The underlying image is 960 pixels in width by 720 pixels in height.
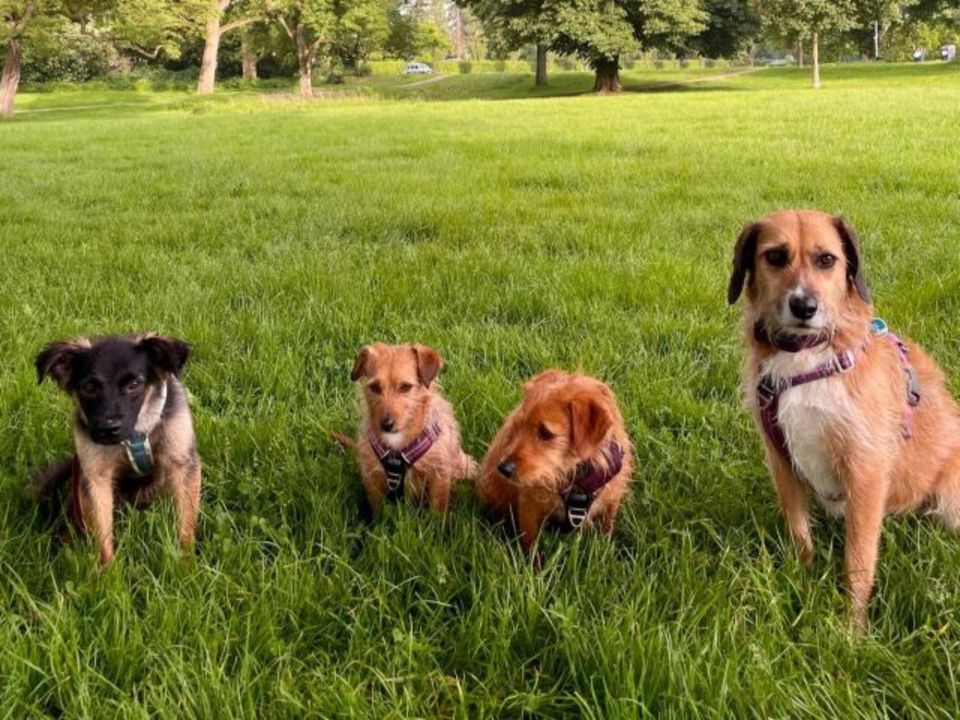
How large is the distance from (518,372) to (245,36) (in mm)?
68893

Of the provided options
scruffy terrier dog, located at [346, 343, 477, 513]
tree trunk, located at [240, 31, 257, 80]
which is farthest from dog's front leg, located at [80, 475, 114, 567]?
tree trunk, located at [240, 31, 257, 80]

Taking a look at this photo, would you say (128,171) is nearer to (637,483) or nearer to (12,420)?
(12,420)

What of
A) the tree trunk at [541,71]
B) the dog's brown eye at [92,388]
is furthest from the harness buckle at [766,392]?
the tree trunk at [541,71]

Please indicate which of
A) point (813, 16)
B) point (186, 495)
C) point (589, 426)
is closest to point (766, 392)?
point (589, 426)

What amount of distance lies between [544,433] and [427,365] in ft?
2.51

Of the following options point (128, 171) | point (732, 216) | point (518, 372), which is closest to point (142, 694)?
point (518, 372)

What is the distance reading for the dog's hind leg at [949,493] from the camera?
10.2ft

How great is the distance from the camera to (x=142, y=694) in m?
2.43

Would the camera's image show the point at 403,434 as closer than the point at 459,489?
Yes

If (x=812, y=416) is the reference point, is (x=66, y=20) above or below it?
above

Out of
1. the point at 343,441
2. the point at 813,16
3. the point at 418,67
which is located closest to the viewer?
the point at 343,441

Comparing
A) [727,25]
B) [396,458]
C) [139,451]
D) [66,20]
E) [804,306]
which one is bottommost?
[396,458]

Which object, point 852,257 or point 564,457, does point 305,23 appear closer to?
point 564,457

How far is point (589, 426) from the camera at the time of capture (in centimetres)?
329
